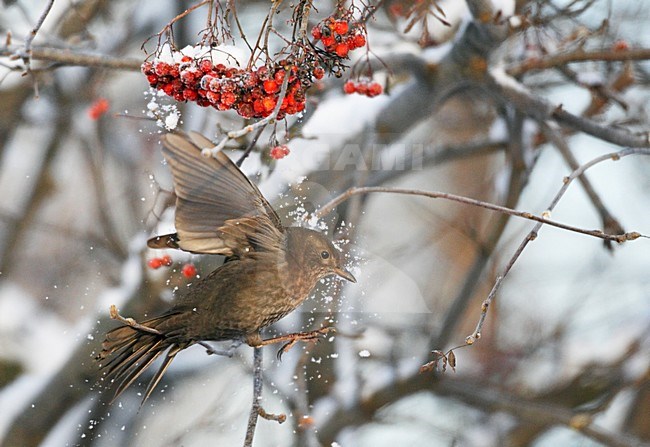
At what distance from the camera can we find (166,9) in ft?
5.87

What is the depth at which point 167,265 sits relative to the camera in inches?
29.5

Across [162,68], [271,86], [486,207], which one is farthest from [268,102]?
[486,207]

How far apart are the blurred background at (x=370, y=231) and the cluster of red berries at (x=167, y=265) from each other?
0.5 inches

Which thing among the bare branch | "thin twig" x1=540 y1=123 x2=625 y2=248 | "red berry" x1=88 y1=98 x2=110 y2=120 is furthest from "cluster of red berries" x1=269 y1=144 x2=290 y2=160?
"red berry" x1=88 y1=98 x2=110 y2=120

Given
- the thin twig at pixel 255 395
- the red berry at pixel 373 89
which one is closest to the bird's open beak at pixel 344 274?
the thin twig at pixel 255 395

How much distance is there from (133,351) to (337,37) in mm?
389

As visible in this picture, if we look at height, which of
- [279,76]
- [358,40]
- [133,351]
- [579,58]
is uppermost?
[579,58]

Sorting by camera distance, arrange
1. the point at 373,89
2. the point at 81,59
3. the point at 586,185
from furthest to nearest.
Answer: the point at 586,185
the point at 81,59
the point at 373,89

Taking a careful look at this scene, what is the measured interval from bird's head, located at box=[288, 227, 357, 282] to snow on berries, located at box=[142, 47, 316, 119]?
0.40 feet

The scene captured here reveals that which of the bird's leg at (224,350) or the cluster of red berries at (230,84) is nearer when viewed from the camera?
the cluster of red berries at (230,84)

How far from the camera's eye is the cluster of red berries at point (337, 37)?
26.7 inches

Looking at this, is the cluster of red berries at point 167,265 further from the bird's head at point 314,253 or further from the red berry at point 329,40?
the red berry at point 329,40

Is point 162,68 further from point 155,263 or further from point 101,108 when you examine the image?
point 101,108

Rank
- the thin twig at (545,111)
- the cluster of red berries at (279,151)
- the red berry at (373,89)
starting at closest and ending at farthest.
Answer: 1. the cluster of red berries at (279,151)
2. the red berry at (373,89)
3. the thin twig at (545,111)
